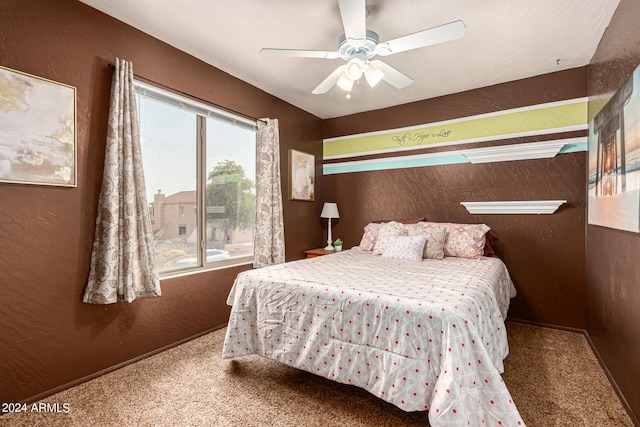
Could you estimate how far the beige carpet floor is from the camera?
1.67 m

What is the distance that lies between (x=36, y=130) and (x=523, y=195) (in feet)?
13.2

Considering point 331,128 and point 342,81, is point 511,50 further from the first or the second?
point 331,128

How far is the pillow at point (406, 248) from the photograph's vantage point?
2.88 metres

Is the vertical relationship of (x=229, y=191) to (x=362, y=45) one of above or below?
below

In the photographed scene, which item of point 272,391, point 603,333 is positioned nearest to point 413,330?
point 272,391

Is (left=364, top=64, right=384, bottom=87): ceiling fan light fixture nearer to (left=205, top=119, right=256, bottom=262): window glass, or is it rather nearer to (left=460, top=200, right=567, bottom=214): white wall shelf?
(left=205, top=119, right=256, bottom=262): window glass

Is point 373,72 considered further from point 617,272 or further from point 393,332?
point 617,272

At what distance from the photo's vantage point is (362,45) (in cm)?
208

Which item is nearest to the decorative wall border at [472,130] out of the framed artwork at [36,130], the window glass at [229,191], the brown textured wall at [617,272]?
the brown textured wall at [617,272]

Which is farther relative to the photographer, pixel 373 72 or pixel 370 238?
pixel 370 238

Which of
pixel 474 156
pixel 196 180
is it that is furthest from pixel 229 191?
pixel 474 156

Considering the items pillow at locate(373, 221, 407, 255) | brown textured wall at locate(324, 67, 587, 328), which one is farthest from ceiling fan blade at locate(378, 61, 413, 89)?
pillow at locate(373, 221, 407, 255)

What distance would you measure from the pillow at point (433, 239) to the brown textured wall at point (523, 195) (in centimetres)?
58

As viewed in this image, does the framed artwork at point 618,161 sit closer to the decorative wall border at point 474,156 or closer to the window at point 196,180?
the decorative wall border at point 474,156
